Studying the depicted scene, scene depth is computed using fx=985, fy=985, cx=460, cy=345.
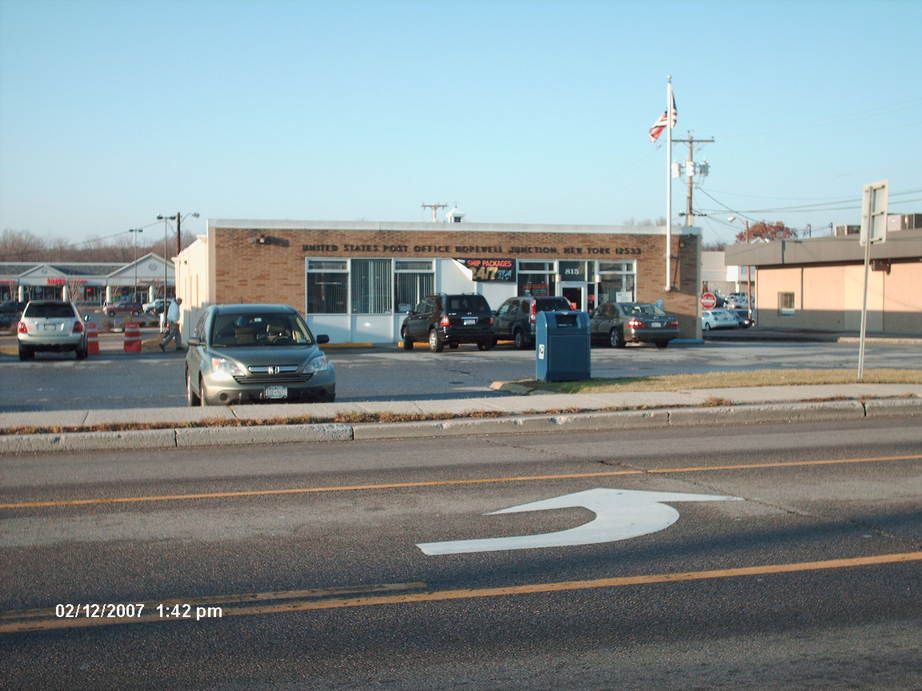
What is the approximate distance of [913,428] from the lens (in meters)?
12.5

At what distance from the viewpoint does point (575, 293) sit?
3891 centimetres

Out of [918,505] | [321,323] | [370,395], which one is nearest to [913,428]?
[918,505]

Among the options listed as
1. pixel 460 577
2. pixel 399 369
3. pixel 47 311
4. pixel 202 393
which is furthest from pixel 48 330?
pixel 460 577

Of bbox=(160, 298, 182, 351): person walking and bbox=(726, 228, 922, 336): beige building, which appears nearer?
bbox=(160, 298, 182, 351): person walking

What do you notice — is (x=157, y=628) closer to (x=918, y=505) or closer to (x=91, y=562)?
(x=91, y=562)

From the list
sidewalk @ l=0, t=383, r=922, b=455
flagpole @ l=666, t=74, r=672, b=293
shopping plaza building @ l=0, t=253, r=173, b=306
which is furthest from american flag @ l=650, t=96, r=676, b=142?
shopping plaza building @ l=0, t=253, r=173, b=306

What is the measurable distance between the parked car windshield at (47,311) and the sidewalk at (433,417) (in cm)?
1608

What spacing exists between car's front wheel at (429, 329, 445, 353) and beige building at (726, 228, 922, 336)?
22.8 meters

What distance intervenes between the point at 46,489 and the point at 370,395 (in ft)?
29.8

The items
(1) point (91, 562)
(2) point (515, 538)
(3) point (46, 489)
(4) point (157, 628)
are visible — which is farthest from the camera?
(3) point (46, 489)

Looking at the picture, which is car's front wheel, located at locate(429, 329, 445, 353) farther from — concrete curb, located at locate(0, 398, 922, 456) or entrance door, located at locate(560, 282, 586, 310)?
concrete curb, located at locate(0, 398, 922, 456)

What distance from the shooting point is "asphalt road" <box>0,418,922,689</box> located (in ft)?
15.2

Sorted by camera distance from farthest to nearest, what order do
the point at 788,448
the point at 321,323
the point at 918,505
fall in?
1. the point at 321,323
2. the point at 788,448
3. the point at 918,505

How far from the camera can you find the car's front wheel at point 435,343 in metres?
30.5
